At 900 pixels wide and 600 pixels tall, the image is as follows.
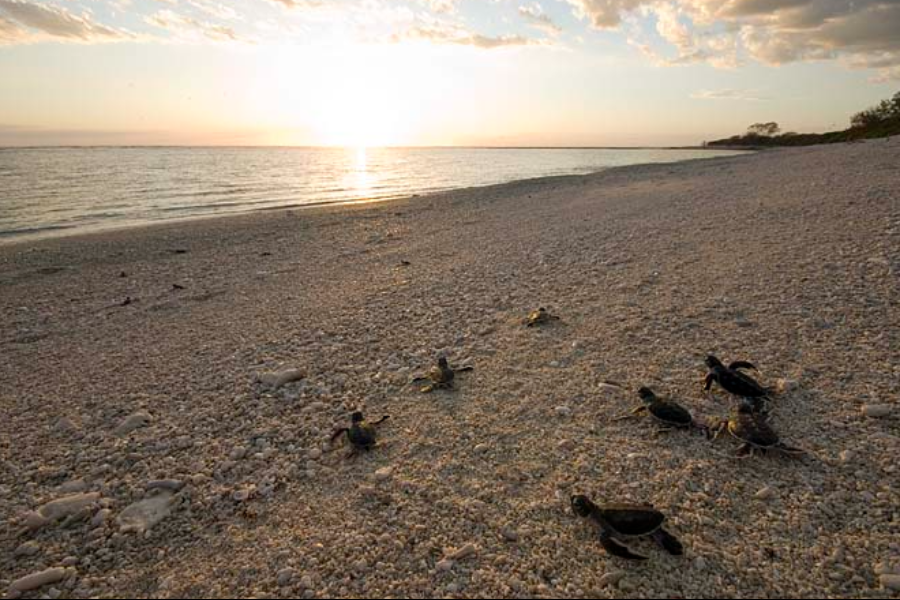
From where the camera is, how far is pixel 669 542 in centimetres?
252

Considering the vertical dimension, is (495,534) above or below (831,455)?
below

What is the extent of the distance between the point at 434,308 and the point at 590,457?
3.69 metres

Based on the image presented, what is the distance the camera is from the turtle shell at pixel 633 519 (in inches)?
102

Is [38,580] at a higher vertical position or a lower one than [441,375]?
lower

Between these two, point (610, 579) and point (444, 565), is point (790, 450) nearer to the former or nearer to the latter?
point (610, 579)

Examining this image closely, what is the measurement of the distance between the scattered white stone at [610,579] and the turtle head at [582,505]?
1.21 feet

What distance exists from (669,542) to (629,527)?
21cm

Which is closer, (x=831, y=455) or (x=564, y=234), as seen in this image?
(x=831, y=455)

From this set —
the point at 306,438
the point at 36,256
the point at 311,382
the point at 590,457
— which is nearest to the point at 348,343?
the point at 311,382

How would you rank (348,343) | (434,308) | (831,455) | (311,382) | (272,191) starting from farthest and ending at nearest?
(272,191), (434,308), (348,343), (311,382), (831,455)

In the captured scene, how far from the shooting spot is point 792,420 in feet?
11.6

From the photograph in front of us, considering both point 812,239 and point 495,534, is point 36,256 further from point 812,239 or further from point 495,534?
point 812,239

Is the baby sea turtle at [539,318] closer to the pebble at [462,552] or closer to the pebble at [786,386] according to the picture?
the pebble at [786,386]

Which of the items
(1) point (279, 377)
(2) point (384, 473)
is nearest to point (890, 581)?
(2) point (384, 473)
